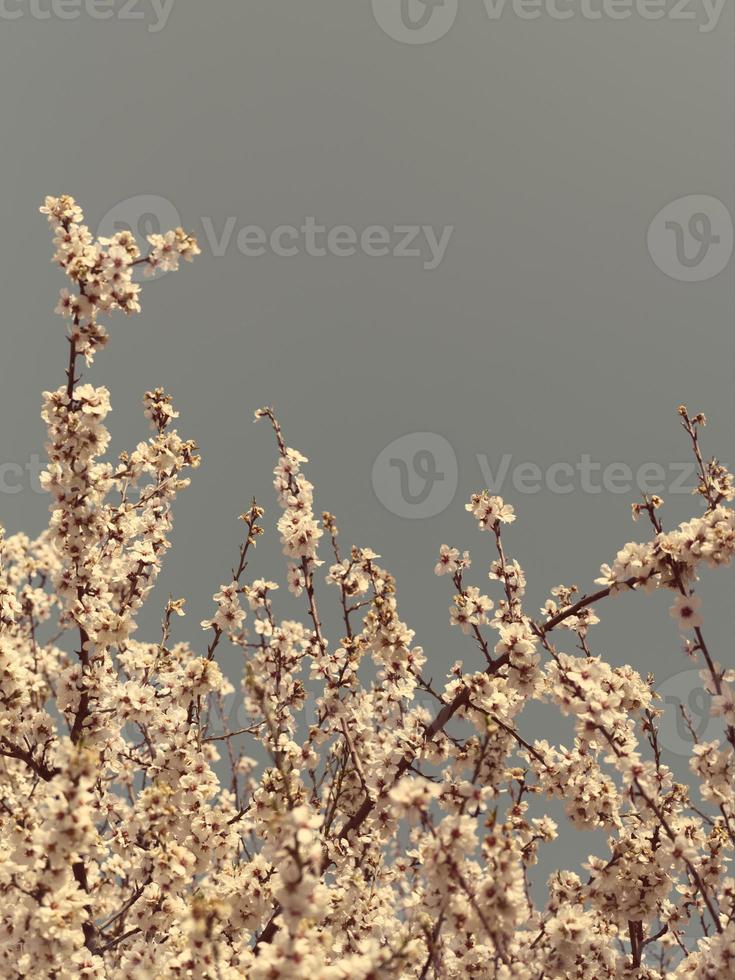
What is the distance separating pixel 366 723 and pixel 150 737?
2204 mm

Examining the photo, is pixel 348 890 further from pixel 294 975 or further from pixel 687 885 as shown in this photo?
pixel 687 885

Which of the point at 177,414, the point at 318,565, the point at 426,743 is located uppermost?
the point at 177,414

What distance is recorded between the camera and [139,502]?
6.67m

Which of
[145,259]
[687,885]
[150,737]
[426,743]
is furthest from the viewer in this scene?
[687,885]

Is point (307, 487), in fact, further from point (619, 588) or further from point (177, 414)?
point (619, 588)

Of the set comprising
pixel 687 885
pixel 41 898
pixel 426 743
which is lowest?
pixel 687 885

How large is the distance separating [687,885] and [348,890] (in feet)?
12.0

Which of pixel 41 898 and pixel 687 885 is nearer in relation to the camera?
pixel 41 898

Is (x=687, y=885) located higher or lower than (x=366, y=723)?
lower

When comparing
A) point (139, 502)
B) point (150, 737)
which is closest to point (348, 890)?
point (150, 737)

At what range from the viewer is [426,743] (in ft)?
16.7

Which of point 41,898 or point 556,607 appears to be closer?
point 41,898

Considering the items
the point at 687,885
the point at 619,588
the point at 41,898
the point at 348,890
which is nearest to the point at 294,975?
the point at 41,898

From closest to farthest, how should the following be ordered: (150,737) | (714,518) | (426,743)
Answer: (714,518), (426,743), (150,737)
